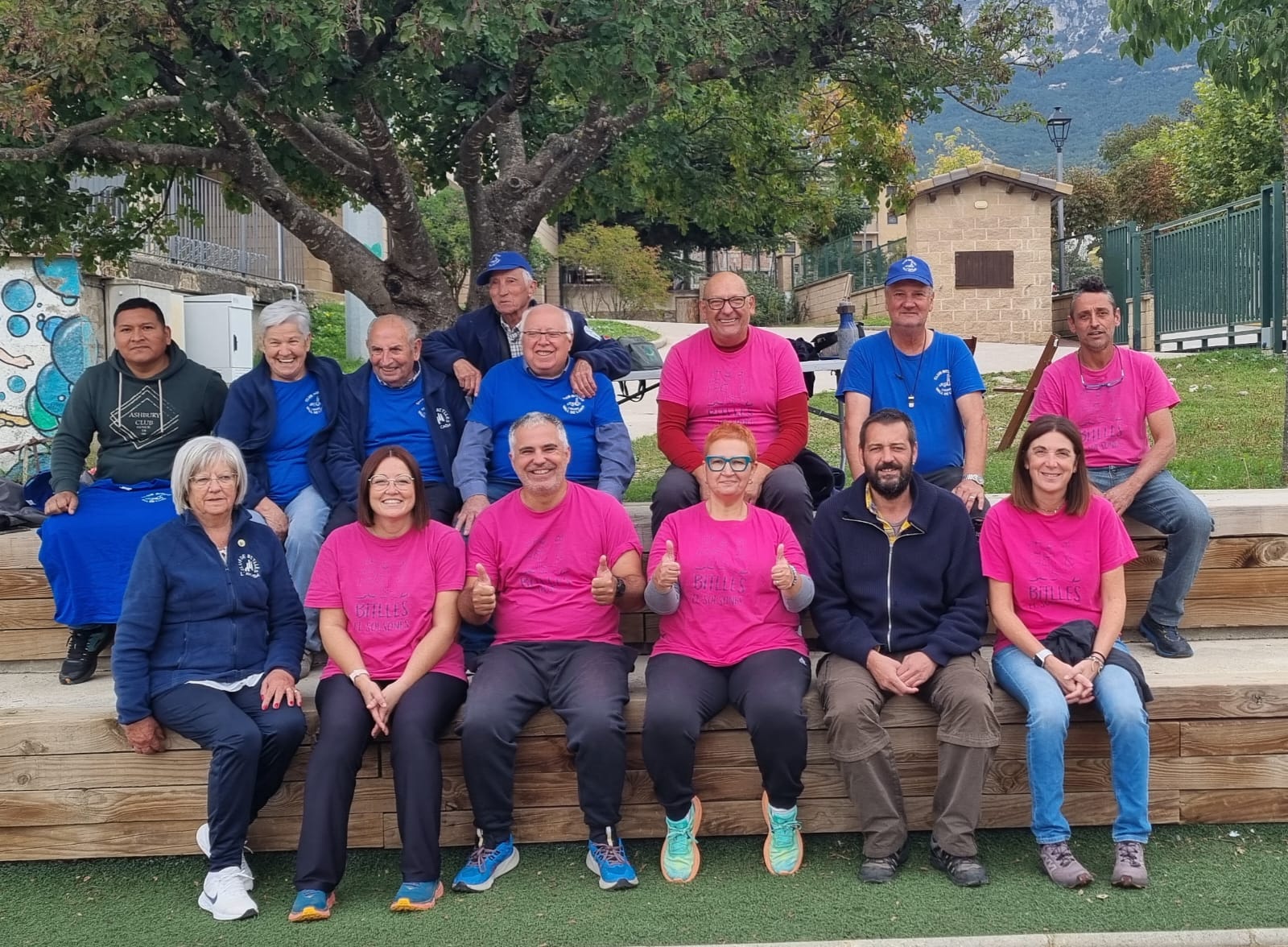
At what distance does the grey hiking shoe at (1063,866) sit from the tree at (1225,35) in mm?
3985

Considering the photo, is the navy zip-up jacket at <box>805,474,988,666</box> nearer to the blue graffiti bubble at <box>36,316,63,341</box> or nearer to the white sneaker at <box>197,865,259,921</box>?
the white sneaker at <box>197,865,259,921</box>

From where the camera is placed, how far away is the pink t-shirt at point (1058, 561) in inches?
162

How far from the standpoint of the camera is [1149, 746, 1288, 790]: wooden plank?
4121 millimetres

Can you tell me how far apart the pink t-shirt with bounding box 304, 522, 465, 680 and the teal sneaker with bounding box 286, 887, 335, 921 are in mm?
700

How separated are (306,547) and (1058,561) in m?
2.79

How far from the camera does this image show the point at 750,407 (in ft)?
16.1

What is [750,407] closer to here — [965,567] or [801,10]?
[965,567]

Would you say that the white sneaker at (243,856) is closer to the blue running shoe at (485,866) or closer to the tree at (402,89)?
the blue running shoe at (485,866)

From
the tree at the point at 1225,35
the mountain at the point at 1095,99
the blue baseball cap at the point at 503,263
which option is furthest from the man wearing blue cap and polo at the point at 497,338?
the mountain at the point at 1095,99

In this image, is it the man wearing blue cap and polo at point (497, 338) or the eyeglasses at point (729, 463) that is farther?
the man wearing blue cap and polo at point (497, 338)

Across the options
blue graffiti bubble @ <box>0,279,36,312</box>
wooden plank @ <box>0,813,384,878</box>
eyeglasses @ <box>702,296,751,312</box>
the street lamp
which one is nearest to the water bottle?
eyeglasses @ <box>702,296,751,312</box>

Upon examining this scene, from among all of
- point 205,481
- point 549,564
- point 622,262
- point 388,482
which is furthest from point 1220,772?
point 622,262

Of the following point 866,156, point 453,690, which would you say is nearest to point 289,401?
point 453,690

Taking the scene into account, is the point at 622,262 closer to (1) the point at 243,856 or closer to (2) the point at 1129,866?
(1) the point at 243,856
